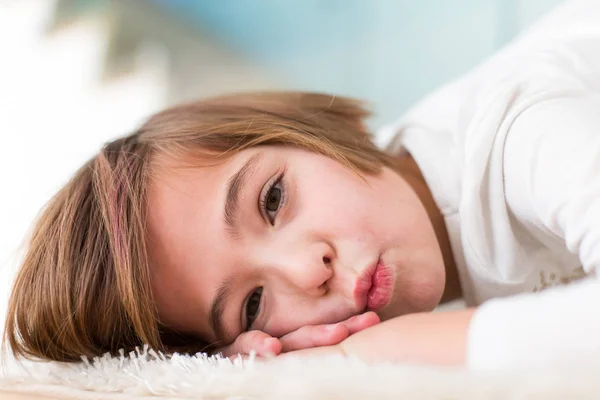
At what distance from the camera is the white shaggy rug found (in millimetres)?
381

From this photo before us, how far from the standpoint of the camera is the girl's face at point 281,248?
0.69 meters

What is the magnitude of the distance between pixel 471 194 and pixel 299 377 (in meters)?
0.40

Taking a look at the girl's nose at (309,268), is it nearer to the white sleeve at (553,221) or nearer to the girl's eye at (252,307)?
the girl's eye at (252,307)

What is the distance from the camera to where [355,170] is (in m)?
0.78

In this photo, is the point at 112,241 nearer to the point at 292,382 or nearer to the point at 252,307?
the point at 252,307

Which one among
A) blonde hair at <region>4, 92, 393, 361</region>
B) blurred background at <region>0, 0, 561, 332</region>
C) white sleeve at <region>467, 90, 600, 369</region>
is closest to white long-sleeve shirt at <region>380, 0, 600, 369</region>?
white sleeve at <region>467, 90, 600, 369</region>

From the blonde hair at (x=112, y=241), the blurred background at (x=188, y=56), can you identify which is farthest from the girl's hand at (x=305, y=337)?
the blurred background at (x=188, y=56)

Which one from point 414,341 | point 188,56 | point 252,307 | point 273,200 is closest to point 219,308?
point 252,307

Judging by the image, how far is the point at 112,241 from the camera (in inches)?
28.7

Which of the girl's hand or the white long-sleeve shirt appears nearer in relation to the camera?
the white long-sleeve shirt

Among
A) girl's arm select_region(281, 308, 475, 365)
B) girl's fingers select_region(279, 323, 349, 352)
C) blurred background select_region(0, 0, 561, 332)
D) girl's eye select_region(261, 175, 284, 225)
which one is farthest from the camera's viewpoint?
blurred background select_region(0, 0, 561, 332)

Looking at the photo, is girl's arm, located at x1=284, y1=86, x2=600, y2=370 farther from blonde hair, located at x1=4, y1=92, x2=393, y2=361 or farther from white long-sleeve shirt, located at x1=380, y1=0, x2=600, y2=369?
blonde hair, located at x1=4, y1=92, x2=393, y2=361

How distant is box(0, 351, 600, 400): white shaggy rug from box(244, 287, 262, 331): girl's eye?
6.3 inches

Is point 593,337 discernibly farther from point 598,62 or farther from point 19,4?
point 19,4
